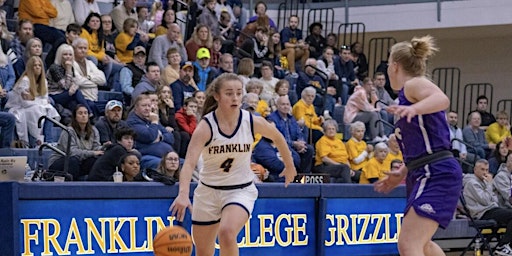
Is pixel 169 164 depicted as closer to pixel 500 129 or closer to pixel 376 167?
pixel 376 167

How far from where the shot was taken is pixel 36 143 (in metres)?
12.9

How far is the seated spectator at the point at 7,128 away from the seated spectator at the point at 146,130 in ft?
4.68

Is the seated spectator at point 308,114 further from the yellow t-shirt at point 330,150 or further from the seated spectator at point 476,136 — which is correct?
the seated spectator at point 476,136

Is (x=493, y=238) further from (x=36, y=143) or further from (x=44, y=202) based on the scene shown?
(x=44, y=202)

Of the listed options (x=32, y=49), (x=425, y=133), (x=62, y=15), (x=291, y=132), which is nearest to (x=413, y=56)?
(x=425, y=133)

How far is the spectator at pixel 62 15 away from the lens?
623 inches

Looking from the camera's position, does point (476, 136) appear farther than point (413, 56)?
Yes

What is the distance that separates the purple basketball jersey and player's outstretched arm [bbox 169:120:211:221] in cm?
168

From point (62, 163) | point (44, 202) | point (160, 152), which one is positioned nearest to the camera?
point (44, 202)

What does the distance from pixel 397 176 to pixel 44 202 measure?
10.8ft

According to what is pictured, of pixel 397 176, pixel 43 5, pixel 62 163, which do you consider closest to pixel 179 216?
pixel 397 176

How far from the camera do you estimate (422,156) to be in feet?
24.2

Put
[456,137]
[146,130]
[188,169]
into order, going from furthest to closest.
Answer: [456,137]
[146,130]
[188,169]

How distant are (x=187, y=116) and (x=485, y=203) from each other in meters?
4.64
